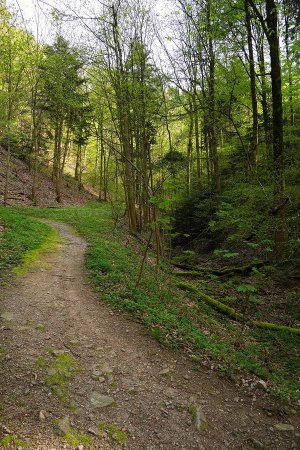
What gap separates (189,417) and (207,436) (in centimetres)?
32

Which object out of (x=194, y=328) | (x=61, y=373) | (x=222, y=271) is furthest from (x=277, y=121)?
(x=61, y=373)

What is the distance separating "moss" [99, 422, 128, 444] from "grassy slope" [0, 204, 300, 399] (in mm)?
→ 2084

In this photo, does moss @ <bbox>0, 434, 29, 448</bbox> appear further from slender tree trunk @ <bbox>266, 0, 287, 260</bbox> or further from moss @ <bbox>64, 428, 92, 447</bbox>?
slender tree trunk @ <bbox>266, 0, 287, 260</bbox>

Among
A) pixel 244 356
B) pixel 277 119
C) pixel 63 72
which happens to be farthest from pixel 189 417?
pixel 63 72

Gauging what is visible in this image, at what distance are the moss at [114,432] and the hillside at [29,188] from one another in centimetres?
1866

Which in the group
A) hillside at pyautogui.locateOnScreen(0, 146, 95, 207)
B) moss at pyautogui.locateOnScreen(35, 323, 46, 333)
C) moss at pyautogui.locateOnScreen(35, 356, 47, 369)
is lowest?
moss at pyautogui.locateOnScreen(35, 356, 47, 369)

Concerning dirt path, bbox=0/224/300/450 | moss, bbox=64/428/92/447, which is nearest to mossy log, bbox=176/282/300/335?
dirt path, bbox=0/224/300/450

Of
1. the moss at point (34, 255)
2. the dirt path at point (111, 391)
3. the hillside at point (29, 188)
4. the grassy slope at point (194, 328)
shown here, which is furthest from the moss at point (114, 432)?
the hillside at point (29, 188)

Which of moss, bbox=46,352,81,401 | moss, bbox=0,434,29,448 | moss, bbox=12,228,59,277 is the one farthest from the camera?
moss, bbox=12,228,59,277

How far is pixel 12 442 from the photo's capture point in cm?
314

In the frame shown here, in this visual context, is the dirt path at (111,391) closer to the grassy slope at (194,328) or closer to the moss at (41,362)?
the moss at (41,362)

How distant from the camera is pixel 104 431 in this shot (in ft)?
11.7

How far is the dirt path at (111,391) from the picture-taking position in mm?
3590

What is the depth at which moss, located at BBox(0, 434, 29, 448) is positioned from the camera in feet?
10.2
